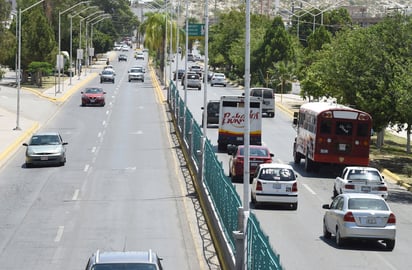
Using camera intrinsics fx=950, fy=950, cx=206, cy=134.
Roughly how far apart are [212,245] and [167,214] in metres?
5.46

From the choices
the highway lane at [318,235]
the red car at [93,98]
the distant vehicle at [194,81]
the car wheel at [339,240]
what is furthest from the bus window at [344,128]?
the distant vehicle at [194,81]

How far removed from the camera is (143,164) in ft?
142

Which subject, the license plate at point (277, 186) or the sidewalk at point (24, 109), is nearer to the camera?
the license plate at point (277, 186)

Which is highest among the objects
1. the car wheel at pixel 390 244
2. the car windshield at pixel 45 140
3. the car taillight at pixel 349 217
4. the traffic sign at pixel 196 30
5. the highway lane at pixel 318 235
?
the traffic sign at pixel 196 30

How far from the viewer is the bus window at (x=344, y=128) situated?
40.9 metres

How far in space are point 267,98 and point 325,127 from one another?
2848 centimetres

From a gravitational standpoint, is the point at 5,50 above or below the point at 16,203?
above

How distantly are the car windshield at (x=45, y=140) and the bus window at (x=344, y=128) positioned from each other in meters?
12.5

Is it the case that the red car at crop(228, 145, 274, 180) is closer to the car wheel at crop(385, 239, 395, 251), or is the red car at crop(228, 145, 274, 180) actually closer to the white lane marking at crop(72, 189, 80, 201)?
the white lane marking at crop(72, 189, 80, 201)

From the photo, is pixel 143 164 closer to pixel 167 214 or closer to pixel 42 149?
pixel 42 149

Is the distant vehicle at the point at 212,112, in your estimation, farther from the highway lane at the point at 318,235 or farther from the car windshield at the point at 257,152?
the car windshield at the point at 257,152

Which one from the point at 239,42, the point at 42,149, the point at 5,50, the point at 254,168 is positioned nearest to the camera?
the point at 254,168

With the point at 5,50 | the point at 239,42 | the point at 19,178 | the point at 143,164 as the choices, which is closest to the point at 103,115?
the point at 5,50

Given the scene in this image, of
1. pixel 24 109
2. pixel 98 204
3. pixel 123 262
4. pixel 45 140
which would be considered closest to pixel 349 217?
pixel 123 262
